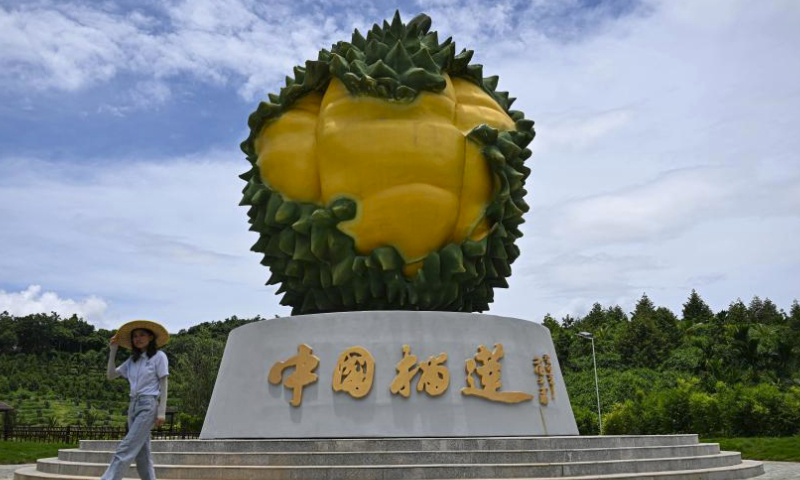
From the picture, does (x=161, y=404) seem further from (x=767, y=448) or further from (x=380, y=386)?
(x=767, y=448)

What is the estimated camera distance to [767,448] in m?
20.8

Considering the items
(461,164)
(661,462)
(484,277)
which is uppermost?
(461,164)

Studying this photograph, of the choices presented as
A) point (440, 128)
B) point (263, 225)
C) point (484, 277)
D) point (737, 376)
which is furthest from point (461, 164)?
point (737, 376)

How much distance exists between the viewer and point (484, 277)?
45.5ft

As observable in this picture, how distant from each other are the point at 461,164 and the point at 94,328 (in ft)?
267

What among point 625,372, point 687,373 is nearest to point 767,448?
point 687,373

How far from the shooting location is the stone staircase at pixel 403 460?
866 cm

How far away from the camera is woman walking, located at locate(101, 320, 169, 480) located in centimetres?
597

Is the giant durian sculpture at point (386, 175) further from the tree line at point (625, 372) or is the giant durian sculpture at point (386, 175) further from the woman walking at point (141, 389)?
the tree line at point (625, 372)

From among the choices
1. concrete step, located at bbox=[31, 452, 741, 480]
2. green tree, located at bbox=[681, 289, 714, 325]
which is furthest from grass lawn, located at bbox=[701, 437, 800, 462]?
green tree, located at bbox=[681, 289, 714, 325]

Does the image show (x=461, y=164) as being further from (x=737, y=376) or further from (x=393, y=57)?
(x=737, y=376)

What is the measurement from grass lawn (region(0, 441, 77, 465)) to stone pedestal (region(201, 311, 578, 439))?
9.35 m

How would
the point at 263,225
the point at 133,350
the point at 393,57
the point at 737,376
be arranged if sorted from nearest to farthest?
the point at 133,350, the point at 393,57, the point at 263,225, the point at 737,376

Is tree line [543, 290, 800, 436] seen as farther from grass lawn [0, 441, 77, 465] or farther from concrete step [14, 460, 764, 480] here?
grass lawn [0, 441, 77, 465]
